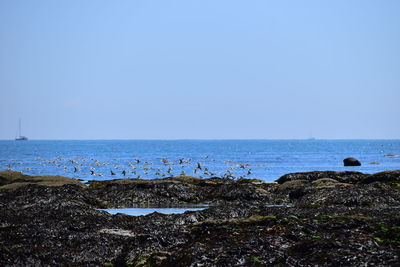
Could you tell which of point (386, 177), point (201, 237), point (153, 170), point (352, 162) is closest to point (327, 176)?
point (386, 177)

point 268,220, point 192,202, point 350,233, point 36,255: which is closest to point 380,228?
point 350,233

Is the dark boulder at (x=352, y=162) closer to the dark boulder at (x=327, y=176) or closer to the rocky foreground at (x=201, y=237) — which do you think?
the dark boulder at (x=327, y=176)

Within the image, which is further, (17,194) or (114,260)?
(17,194)

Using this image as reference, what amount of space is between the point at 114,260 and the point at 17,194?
57.2 ft

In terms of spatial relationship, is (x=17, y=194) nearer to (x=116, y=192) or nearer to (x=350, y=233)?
(x=116, y=192)

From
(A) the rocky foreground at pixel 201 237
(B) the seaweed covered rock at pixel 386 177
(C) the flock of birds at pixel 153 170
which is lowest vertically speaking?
(C) the flock of birds at pixel 153 170

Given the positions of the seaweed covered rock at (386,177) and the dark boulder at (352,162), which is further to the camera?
the dark boulder at (352,162)

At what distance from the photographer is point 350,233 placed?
1661cm

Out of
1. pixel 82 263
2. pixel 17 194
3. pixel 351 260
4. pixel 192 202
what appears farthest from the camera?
pixel 192 202

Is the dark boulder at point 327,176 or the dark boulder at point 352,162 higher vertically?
the dark boulder at point 327,176

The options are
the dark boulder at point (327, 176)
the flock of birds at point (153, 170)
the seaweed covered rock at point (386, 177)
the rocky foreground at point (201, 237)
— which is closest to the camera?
the rocky foreground at point (201, 237)

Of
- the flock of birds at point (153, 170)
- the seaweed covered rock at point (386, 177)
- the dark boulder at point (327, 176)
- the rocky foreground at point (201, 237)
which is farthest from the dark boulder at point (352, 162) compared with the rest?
the rocky foreground at point (201, 237)

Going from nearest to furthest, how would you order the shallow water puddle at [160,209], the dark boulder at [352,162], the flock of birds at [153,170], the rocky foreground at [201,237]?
1. the rocky foreground at [201,237]
2. the shallow water puddle at [160,209]
3. the flock of birds at [153,170]
4. the dark boulder at [352,162]

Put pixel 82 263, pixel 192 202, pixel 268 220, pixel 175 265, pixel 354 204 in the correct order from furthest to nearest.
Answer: pixel 192 202
pixel 354 204
pixel 268 220
pixel 82 263
pixel 175 265
